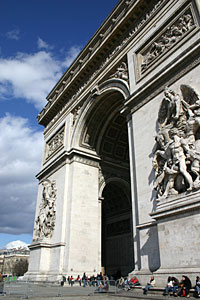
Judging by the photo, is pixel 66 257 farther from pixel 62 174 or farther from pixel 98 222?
pixel 62 174

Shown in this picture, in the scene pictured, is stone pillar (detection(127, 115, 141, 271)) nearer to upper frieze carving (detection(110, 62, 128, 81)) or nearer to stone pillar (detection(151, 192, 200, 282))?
stone pillar (detection(151, 192, 200, 282))

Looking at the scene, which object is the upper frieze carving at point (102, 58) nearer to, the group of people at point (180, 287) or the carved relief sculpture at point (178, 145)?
the carved relief sculpture at point (178, 145)

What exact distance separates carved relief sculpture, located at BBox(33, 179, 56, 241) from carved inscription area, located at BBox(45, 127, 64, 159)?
2.98 m

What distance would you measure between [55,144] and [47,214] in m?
6.08

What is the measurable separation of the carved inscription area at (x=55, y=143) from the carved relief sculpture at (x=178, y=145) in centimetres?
1084

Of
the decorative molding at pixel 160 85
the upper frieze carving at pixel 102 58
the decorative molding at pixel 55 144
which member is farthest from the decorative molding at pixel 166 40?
the decorative molding at pixel 55 144

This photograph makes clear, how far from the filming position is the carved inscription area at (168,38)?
437 inches

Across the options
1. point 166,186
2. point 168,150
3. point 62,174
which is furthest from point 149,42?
point 62,174

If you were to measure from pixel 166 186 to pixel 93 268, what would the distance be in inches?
329

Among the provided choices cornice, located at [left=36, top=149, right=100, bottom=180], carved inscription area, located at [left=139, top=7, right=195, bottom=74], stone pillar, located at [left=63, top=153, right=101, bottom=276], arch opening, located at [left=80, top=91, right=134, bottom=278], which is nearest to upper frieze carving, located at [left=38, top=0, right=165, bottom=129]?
carved inscription area, located at [left=139, top=7, right=195, bottom=74]

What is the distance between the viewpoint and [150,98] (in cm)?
1180

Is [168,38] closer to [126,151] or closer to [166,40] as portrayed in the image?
[166,40]

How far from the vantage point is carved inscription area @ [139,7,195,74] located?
11.1 meters

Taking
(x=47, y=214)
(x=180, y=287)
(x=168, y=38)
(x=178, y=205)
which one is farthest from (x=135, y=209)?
(x=47, y=214)
